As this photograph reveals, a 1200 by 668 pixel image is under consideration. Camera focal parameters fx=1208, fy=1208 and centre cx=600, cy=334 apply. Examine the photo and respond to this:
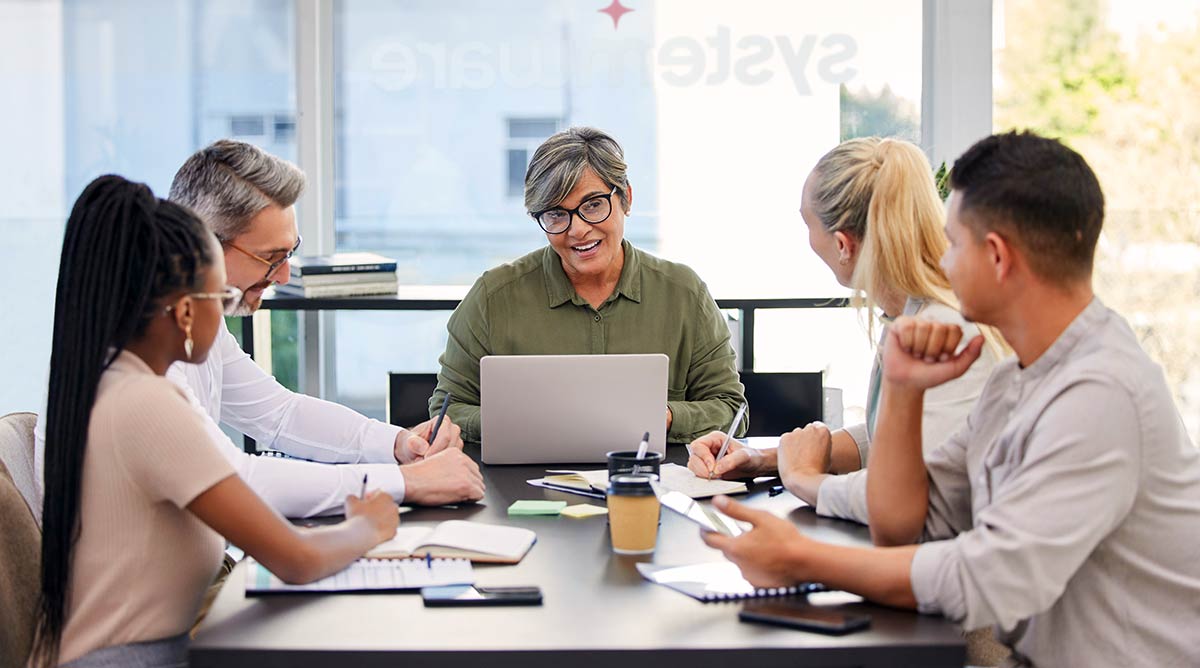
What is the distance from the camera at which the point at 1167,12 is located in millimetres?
4668

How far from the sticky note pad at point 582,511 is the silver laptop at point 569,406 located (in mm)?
335

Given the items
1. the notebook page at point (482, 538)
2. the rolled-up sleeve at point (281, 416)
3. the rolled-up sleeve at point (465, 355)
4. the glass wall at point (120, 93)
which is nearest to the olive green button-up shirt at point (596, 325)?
the rolled-up sleeve at point (465, 355)

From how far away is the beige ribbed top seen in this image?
4.96ft

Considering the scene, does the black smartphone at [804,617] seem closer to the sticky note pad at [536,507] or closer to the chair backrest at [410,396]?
the sticky note pad at [536,507]

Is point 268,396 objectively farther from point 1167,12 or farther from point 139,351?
point 1167,12

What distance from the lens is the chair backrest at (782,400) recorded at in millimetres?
3076

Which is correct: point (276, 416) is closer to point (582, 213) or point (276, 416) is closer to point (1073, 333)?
point (582, 213)

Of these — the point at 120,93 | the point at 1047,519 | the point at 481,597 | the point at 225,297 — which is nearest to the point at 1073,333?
the point at 1047,519

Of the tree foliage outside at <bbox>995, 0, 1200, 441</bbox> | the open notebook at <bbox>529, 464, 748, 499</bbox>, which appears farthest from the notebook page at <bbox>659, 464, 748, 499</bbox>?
the tree foliage outside at <bbox>995, 0, 1200, 441</bbox>

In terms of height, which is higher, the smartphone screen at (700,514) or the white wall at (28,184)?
the white wall at (28,184)

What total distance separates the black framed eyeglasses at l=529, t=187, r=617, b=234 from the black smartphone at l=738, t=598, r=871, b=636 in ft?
5.28

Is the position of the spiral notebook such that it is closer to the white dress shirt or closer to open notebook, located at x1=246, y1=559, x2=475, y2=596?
open notebook, located at x1=246, y1=559, x2=475, y2=596

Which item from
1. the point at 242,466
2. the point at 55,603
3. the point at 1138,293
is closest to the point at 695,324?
the point at 242,466

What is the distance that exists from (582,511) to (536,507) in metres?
0.08
